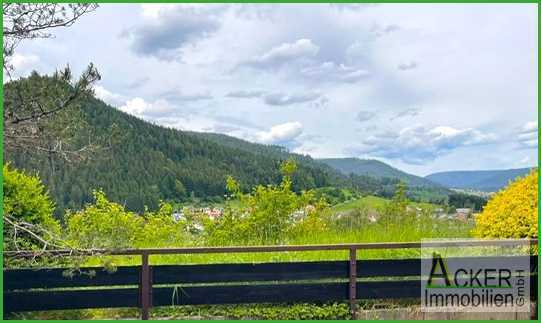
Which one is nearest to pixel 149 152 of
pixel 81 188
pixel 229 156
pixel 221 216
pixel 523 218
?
pixel 229 156

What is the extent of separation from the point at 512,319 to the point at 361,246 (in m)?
1.96

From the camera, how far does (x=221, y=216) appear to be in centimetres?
813

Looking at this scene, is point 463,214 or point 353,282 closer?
point 353,282

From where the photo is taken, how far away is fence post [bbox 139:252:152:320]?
19.5ft

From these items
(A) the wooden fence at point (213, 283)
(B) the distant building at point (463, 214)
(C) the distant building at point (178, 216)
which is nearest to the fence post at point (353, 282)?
(A) the wooden fence at point (213, 283)

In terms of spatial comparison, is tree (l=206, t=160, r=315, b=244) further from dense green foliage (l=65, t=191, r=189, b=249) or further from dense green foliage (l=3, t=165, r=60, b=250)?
dense green foliage (l=3, t=165, r=60, b=250)

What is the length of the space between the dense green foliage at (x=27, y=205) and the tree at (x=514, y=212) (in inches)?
210

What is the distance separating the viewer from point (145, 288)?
19.5ft

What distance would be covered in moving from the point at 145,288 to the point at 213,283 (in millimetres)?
706

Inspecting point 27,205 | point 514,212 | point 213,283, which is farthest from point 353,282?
point 27,205

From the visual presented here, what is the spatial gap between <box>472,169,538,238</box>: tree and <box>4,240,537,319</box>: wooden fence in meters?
1.68

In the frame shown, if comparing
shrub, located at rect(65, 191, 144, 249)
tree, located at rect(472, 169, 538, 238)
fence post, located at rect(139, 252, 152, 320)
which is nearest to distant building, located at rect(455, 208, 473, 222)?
tree, located at rect(472, 169, 538, 238)

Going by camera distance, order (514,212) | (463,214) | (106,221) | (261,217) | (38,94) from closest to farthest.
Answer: (38,94) → (514,212) → (106,221) → (261,217) → (463,214)

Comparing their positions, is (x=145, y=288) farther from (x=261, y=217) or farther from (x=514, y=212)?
(x=514, y=212)
